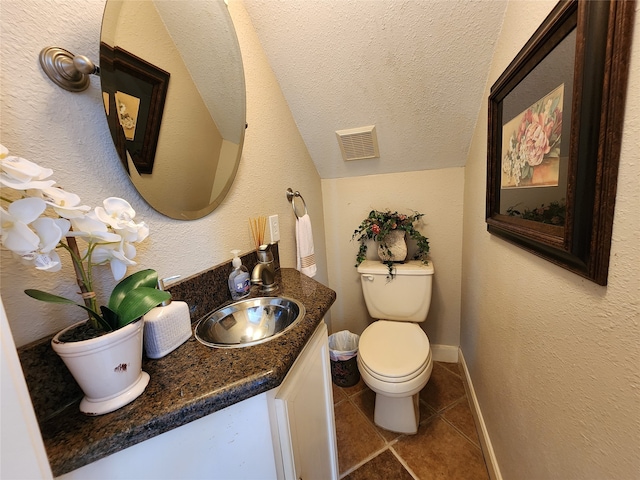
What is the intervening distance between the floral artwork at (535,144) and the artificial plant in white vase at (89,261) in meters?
0.94

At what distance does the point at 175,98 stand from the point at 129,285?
0.62 meters

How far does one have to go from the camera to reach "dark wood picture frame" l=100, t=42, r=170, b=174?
1.96 feet

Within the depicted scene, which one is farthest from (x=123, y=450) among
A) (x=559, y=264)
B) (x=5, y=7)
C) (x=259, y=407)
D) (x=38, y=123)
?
(x=559, y=264)

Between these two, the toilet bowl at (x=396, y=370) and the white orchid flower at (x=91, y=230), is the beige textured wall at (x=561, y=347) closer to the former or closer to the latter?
the toilet bowl at (x=396, y=370)

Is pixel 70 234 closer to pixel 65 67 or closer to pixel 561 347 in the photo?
pixel 65 67

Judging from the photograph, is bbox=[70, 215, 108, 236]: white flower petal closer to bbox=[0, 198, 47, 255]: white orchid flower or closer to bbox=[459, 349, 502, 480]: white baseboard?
bbox=[0, 198, 47, 255]: white orchid flower

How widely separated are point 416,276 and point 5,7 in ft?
5.72

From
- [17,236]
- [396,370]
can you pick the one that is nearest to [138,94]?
[17,236]

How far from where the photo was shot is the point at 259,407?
0.53 meters

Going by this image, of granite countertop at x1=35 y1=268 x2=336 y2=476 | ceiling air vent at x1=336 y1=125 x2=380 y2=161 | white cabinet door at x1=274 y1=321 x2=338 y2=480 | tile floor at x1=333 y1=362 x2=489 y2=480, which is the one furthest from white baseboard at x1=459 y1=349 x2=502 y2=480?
ceiling air vent at x1=336 y1=125 x2=380 y2=161

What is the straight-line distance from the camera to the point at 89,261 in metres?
0.49

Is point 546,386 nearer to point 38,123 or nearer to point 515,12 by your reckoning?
point 515,12

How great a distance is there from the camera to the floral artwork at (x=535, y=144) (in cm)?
59

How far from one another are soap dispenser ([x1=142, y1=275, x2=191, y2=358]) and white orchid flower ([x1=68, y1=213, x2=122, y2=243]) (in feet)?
0.70
